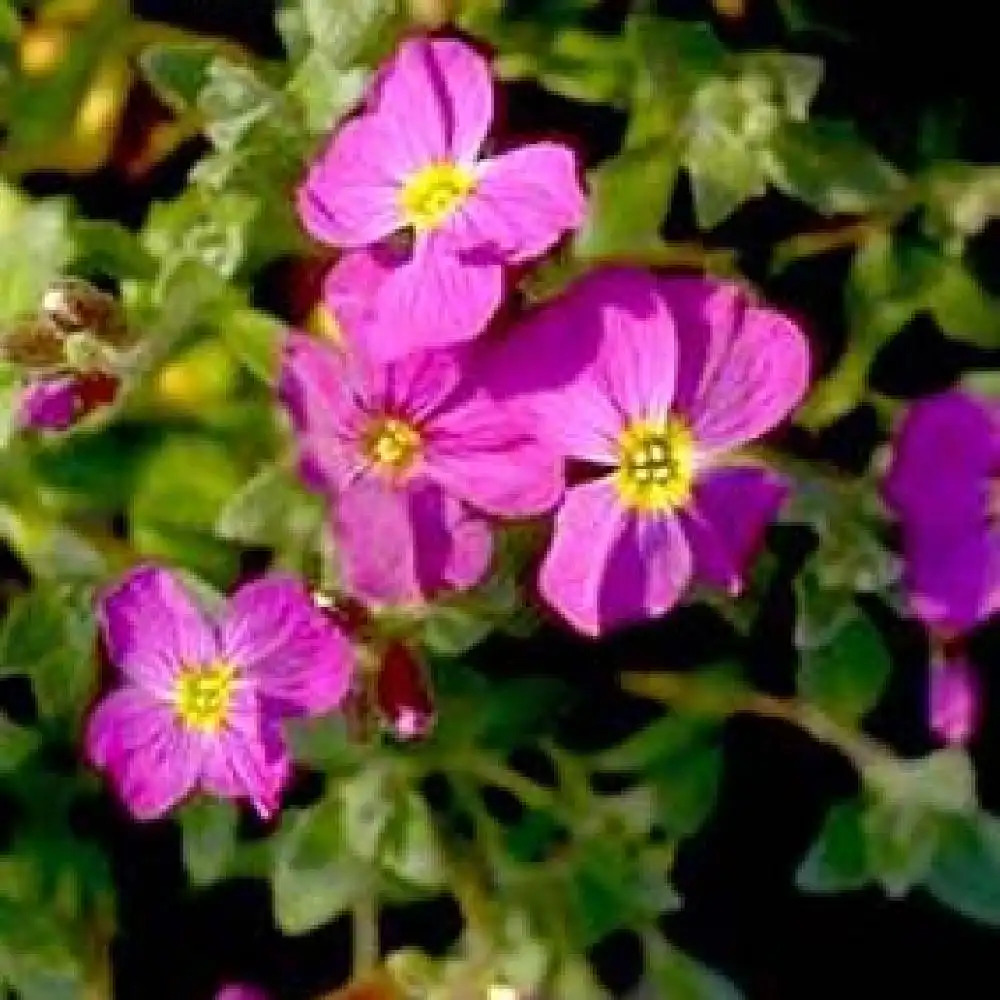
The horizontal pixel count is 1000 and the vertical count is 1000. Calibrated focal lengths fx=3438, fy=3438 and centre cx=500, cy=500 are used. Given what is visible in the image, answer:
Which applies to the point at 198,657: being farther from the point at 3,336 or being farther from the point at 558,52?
the point at 558,52

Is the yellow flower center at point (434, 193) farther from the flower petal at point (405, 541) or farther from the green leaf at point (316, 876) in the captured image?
the green leaf at point (316, 876)

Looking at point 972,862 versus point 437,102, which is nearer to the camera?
point 437,102

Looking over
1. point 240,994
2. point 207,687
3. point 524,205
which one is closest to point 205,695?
point 207,687

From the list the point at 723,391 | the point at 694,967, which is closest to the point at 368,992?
the point at 694,967

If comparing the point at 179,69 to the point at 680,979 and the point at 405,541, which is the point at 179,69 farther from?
the point at 680,979

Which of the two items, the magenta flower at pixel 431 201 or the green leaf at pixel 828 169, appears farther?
the green leaf at pixel 828 169

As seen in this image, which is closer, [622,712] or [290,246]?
[290,246]

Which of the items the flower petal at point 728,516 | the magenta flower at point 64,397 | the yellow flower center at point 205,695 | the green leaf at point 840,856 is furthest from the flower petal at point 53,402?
the green leaf at point 840,856
